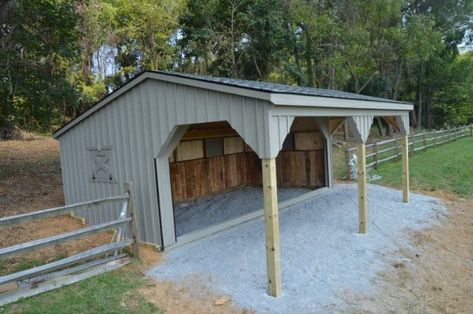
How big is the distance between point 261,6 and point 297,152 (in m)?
9.03

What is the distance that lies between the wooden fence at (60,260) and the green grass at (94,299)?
128 mm

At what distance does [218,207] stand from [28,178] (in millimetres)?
5952

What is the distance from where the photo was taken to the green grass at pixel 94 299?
3959 mm

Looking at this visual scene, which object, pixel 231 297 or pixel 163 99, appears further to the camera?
pixel 163 99

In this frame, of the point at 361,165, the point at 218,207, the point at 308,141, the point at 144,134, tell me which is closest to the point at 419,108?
the point at 308,141

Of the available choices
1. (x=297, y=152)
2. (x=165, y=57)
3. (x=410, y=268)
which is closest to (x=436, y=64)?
(x=165, y=57)

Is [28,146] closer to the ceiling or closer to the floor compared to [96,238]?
closer to the ceiling

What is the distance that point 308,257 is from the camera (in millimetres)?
5352

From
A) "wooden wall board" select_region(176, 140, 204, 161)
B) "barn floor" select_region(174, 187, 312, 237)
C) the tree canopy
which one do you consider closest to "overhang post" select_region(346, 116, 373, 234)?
"barn floor" select_region(174, 187, 312, 237)

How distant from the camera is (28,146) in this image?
52.4 feet

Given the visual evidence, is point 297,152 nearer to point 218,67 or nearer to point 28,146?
point 218,67

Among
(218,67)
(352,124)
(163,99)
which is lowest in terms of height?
(352,124)

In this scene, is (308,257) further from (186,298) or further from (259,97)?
(259,97)

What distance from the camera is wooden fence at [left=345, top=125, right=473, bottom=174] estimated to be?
12.7 meters
